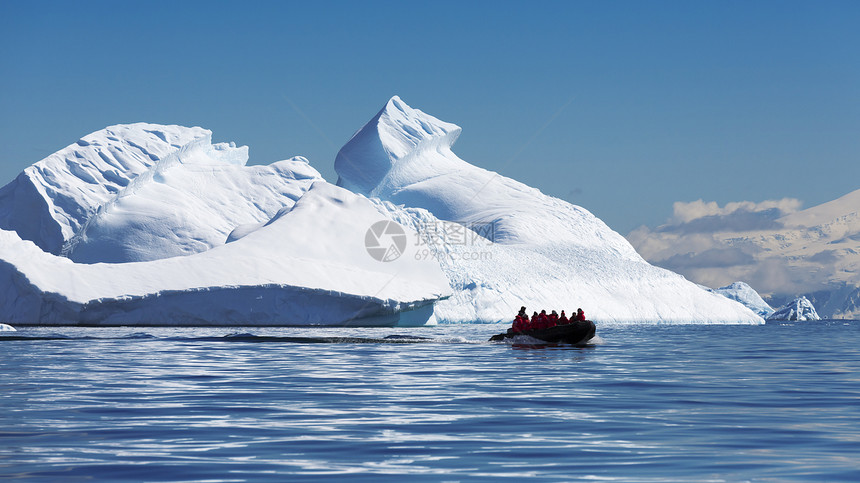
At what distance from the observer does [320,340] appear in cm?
2928

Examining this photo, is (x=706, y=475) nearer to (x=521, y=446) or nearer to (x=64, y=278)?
(x=521, y=446)

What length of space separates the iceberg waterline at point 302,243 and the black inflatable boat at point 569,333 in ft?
54.2

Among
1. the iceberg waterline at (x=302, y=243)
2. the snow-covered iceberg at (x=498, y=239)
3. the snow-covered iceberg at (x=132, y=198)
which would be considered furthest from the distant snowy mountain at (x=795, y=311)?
the snow-covered iceberg at (x=132, y=198)

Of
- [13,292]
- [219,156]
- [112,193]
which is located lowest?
[13,292]

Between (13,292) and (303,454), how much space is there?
1560 inches

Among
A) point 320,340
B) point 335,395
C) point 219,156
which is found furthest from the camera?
point 219,156

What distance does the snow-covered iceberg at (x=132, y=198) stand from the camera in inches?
2579

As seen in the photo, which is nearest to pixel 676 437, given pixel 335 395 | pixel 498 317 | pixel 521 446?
pixel 521 446

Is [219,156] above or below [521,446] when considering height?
above

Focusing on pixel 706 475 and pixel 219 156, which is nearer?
pixel 706 475

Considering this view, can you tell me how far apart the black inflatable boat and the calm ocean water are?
7065 mm

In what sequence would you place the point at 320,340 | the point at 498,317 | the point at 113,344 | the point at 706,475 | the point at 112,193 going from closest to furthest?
the point at 706,475, the point at 113,344, the point at 320,340, the point at 498,317, the point at 112,193

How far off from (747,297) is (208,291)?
7970cm

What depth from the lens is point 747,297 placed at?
10738cm
